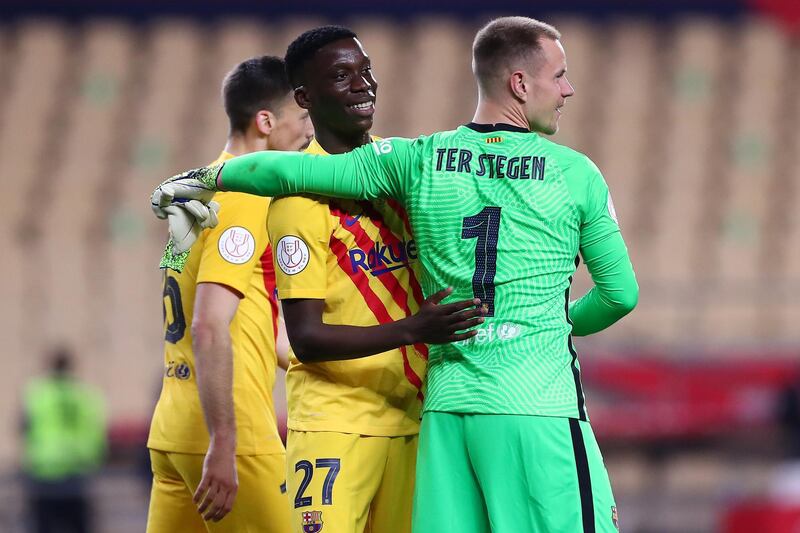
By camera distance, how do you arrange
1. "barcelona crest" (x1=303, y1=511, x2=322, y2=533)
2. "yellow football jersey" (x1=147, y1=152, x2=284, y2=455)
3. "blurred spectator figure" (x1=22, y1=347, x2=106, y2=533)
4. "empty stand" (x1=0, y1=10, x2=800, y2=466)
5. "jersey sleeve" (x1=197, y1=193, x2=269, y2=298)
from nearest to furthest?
1. "barcelona crest" (x1=303, y1=511, x2=322, y2=533)
2. "jersey sleeve" (x1=197, y1=193, x2=269, y2=298)
3. "yellow football jersey" (x1=147, y1=152, x2=284, y2=455)
4. "blurred spectator figure" (x1=22, y1=347, x2=106, y2=533)
5. "empty stand" (x1=0, y1=10, x2=800, y2=466)

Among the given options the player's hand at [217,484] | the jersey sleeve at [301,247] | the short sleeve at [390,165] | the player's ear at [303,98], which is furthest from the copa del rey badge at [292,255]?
the player's hand at [217,484]

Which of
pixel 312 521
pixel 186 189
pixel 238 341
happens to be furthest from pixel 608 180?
pixel 312 521

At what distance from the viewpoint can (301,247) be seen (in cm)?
395

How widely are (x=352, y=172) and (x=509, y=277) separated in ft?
1.91

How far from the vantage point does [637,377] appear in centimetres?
1176

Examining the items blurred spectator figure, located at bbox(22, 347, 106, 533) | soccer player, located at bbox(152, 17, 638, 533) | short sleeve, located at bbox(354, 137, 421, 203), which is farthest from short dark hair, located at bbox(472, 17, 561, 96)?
blurred spectator figure, located at bbox(22, 347, 106, 533)

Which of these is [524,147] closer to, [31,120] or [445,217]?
[445,217]

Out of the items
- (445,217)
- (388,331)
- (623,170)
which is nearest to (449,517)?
(388,331)

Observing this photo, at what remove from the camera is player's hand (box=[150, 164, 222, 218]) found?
4145 mm

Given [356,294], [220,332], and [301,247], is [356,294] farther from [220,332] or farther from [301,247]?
[220,332]

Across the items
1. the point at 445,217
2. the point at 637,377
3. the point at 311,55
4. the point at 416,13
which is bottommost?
the point at 637,377

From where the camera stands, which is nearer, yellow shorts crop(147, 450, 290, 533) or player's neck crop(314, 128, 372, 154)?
player's neck crop(314, 128, 372, 154)

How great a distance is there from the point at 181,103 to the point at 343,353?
545 inches

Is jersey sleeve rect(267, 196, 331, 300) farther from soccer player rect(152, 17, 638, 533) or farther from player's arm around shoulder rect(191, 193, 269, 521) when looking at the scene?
player's arm around shoulder rect(191, 193, 269, 521)
